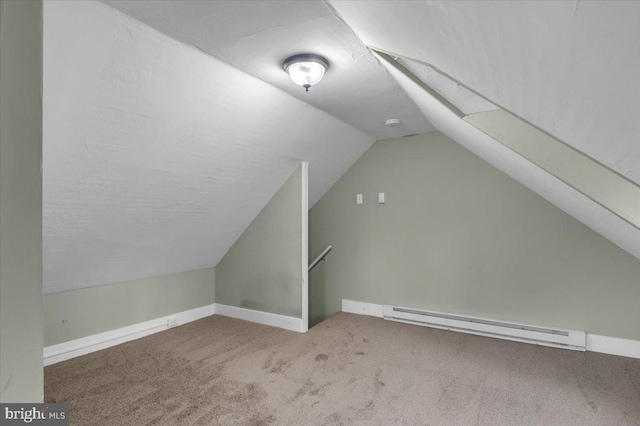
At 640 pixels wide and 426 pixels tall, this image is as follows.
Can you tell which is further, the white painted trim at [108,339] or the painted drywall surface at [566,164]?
the white painted trim at [108,339]

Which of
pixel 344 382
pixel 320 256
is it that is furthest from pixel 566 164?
pixel 320 256

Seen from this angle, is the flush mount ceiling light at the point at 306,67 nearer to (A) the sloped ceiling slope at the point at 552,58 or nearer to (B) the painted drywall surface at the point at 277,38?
(B) the painted drywall surface at the point at 277,38

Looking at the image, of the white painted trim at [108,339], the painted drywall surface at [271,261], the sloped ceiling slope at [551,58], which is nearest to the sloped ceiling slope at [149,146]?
the painted drywall surface at [271,261]

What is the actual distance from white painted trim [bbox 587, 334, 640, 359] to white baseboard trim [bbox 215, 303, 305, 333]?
2397 mm

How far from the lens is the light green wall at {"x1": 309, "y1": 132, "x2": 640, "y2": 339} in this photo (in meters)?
2.79

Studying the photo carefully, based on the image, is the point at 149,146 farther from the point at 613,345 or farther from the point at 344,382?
the point at 613,345

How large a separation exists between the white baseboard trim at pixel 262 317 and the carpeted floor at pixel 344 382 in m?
0.17

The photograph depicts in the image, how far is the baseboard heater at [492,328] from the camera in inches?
110

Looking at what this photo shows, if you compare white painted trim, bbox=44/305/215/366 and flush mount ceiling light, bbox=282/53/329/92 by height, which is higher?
flush mount ceiling light, bbox=282/53/329/92

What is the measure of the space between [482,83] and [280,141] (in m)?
2.00

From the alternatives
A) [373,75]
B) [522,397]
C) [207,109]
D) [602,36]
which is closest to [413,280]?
[522,397]

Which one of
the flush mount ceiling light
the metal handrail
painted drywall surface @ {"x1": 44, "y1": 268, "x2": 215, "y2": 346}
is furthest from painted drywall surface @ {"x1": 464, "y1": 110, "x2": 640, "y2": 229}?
painted drywall surface @ {"x1": 44, "y1": 268, "x2": 215, "y2": 346}

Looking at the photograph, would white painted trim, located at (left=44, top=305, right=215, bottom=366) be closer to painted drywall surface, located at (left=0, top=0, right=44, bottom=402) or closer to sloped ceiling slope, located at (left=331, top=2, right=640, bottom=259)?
painted drywall surface, located at (left=0, top=0, right=44, bottom=402)

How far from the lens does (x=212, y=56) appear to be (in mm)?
1843
